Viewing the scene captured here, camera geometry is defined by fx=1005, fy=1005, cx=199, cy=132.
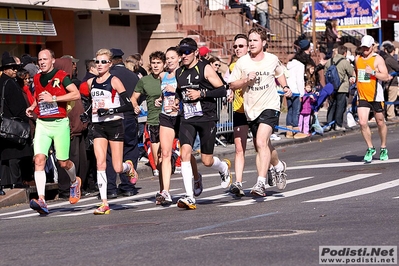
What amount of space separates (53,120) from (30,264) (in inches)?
182

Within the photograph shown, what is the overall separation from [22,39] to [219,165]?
553 inches

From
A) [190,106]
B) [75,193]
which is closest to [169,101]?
[190,106]

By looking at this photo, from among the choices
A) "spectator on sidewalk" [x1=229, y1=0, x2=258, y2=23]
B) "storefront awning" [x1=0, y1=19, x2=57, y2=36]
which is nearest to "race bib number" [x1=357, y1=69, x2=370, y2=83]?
"storefront awning" [x1=0, y1=19, x2=57, y2=36]

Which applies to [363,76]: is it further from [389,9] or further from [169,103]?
[389,9]

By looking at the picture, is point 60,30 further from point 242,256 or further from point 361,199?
point 242,256

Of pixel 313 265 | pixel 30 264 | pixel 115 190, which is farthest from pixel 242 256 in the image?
pixel 115 190

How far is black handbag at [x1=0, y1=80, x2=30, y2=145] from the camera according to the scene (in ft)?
49.2

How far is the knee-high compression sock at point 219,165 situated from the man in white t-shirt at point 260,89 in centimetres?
57

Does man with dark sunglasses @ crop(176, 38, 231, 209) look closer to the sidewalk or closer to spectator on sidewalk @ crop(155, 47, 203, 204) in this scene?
spectator on sidewalk @ crop(155, 47, 203, 204)

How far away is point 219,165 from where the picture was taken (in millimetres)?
13133

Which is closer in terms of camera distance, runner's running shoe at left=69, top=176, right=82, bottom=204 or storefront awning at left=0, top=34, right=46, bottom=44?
runner's running shoe at left=69, top=176, right=82, bottom=204

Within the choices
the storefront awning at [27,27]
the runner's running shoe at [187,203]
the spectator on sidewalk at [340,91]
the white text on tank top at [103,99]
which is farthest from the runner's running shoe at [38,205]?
the spectator on sidewalk at [340,91]

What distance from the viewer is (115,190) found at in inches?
589

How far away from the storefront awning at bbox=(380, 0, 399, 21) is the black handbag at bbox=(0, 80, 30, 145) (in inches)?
1073
